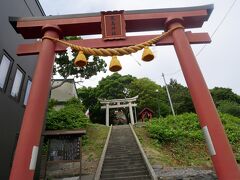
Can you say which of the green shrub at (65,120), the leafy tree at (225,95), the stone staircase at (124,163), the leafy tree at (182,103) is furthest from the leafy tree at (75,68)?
the leafy tree at (225,95)

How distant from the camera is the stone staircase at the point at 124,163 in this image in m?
10.3

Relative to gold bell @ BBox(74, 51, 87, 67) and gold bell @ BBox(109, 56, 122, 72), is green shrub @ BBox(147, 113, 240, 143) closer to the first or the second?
gold bell @ BBox(109, 56, 122, 72)

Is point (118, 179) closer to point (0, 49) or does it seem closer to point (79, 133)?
point (79, 133)

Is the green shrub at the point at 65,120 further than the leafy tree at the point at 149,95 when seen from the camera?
No

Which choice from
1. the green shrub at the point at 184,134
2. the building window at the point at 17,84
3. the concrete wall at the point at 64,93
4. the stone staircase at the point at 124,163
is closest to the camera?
the building window at the point at 17,84

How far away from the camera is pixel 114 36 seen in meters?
5.98

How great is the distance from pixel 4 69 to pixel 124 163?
7.22 meters

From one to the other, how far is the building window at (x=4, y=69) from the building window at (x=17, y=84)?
0.78m

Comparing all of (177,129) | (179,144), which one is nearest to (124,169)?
(179,144)

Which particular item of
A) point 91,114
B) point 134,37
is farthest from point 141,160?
point 91,114

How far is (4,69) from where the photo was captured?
28.1 ft

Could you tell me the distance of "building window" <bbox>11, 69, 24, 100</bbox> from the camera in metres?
9.53

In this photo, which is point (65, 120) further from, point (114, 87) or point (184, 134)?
point (114, 87)

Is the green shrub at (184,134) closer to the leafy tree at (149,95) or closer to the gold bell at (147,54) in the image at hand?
the gold bell at (147,54)
